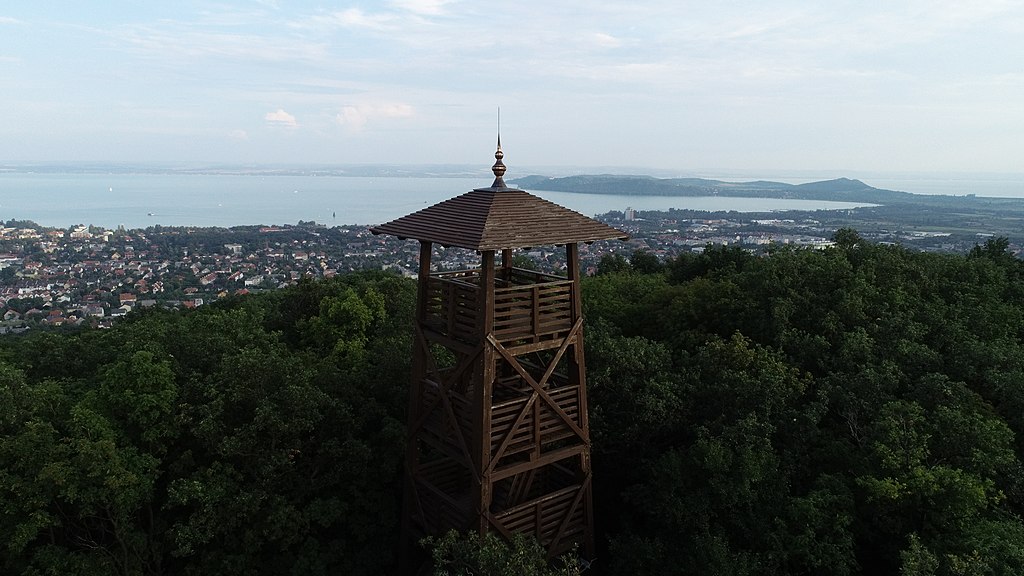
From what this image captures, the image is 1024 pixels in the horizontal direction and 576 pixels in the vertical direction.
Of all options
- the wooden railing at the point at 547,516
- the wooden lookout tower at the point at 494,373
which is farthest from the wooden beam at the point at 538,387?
the wooden railing at the point at 547,516

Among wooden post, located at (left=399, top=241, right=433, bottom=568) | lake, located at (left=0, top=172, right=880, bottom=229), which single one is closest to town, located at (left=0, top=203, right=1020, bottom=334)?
lake, located at (left=0, top=172, right=880, bottom=229)

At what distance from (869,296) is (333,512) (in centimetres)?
1207

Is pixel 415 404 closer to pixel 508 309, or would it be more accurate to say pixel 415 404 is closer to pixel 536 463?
pixel 536 463

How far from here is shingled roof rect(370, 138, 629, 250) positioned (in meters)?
7.50

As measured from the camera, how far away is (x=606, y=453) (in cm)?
1045

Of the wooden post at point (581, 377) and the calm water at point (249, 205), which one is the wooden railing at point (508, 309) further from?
the calm water at point (249, 205)

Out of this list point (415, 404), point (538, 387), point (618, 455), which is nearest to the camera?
point (538, 387)

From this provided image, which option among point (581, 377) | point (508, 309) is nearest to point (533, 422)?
point (581, 377)

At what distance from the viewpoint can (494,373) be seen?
8508 mm

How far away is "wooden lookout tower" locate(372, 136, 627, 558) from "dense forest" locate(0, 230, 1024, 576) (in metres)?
0.72

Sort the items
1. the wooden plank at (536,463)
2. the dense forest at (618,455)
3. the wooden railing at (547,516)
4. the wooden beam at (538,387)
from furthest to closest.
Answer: the wooden railing at (547,516) → the wooden plank at (536,463) → the dense forest at (618,455) → the wooden beam at (538,387)

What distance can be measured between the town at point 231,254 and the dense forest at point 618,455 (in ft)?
55.7

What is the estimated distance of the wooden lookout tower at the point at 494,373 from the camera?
25.9 feet

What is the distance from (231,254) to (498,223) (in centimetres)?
5836
